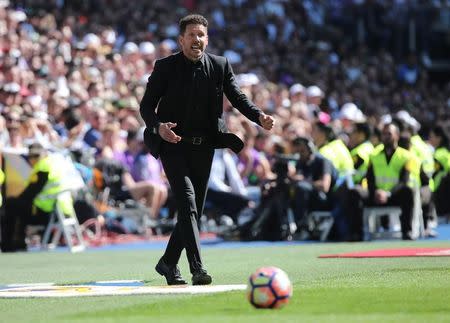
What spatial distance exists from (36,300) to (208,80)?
253cm

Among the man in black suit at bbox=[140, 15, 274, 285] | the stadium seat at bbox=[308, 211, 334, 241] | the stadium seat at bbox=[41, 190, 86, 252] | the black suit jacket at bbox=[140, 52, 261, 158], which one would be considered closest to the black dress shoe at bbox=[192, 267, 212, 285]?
the man in black suit at bbox=[140, 15, 274, 285]

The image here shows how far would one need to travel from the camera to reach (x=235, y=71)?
29938mm

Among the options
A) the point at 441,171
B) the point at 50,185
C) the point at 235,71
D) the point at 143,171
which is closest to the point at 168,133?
the point at 50,185

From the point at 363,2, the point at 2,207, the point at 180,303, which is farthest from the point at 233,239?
the point at 363,2

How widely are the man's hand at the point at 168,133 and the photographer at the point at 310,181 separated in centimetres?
952

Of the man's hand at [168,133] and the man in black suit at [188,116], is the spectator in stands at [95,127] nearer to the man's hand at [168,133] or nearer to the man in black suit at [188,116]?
the man in black suit at [188,116]

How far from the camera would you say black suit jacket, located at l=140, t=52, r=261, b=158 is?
1095 centimetres

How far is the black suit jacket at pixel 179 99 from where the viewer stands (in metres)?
10.9

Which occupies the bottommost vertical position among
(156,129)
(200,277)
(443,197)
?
(200,277)

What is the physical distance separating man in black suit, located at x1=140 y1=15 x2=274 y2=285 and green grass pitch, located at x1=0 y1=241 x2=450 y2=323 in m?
0.91

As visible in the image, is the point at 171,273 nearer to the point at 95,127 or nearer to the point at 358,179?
A: the point at 358,179

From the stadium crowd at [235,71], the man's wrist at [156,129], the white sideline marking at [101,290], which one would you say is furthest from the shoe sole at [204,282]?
the stadium crowd at [235,71]

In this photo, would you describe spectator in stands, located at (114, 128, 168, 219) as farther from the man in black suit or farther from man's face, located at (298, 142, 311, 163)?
the man in black suit

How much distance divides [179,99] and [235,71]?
19.0m
